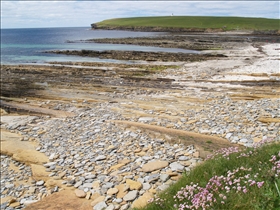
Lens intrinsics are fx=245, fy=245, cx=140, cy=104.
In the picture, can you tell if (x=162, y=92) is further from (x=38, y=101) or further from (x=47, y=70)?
(x=47, y=70)

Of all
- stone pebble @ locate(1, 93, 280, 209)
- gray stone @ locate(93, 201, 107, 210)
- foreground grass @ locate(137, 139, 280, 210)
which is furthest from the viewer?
stone pebble @ locate(1, 93, 280, 209)

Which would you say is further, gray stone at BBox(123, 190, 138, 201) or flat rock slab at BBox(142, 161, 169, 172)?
flat rock slab at BBox(142, 161, 169, 172)

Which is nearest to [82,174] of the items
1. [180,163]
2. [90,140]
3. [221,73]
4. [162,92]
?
[90,140]

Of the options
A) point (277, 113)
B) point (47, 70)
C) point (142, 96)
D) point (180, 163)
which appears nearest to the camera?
point (180, 163)

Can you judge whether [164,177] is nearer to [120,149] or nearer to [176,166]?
[176,166]

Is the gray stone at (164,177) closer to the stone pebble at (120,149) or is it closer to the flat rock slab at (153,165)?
the stone pebble at (120,149)

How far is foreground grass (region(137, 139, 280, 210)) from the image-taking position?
168 inches

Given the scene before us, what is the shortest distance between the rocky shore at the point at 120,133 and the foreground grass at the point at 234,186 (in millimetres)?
2004

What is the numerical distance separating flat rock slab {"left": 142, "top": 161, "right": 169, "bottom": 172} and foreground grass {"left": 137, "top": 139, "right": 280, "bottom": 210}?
8.53ft

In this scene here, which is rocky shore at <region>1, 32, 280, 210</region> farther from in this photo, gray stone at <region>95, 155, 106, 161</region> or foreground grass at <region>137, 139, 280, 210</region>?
foreground grass at <region>137, 139, 280, 210</region>

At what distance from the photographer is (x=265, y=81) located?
70.8 ft

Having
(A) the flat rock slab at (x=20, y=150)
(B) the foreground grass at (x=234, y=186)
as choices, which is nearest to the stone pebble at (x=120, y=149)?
(A) the flat rock slab at (x=20, y=150)

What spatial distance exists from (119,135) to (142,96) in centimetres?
790

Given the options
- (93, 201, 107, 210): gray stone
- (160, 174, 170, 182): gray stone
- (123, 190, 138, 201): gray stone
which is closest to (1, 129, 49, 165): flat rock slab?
(93, 201, 107, 210): gray stone
